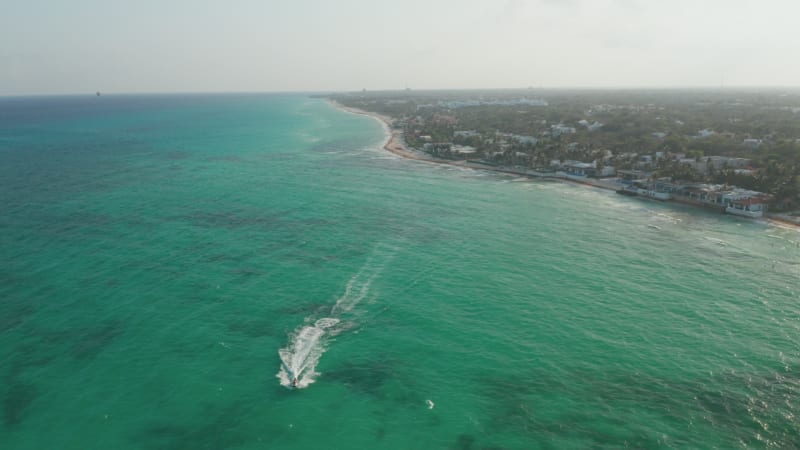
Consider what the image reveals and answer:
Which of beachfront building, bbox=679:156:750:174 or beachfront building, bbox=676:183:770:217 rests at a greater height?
beachfront building, bbox=679:156:750:174

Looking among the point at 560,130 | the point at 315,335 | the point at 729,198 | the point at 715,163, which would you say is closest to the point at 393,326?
the point at 315,335

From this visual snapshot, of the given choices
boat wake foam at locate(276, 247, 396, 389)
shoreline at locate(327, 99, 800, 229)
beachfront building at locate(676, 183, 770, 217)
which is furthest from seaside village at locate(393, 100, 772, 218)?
boat wake foam at locate(276, 247, 396, 389)

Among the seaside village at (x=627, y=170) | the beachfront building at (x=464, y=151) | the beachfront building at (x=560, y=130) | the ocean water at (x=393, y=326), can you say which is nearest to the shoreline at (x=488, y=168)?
the seaside village at (x=627, y=170)

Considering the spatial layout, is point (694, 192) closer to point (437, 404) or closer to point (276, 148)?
point (437, 404)

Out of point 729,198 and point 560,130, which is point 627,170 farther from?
point 560,130

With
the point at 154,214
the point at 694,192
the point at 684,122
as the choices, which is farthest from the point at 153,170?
the point at 684,122

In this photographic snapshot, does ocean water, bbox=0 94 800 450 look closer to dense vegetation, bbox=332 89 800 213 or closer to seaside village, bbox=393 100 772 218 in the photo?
seaside village, bbox=393 100 772 218
